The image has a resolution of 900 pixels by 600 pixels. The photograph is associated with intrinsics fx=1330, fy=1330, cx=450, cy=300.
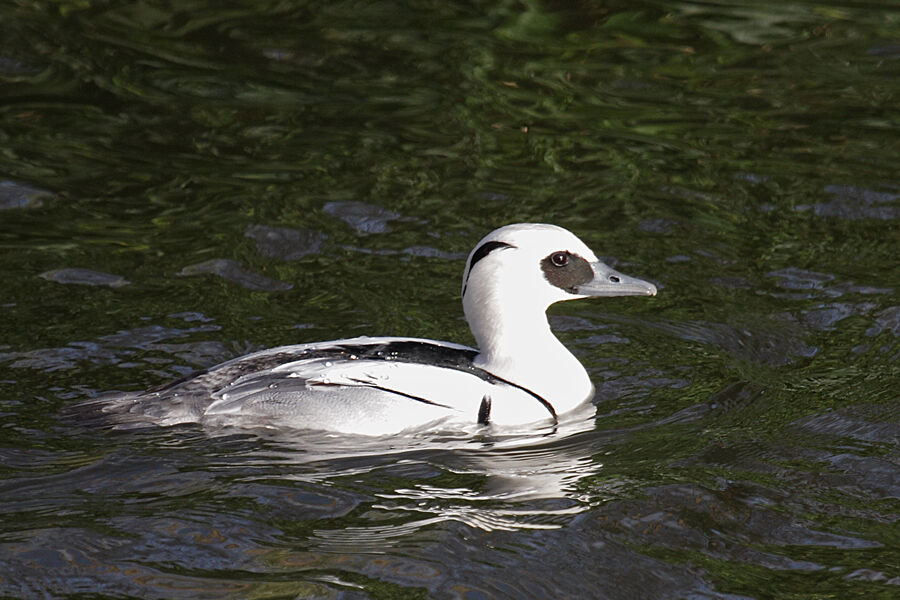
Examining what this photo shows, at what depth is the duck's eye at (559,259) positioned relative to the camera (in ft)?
25.5

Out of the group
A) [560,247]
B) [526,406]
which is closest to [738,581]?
[526,406]

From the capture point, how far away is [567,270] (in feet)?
25.6

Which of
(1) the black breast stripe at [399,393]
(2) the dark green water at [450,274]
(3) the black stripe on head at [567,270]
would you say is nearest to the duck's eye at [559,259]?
(3) the black stripe on head at [567,270]

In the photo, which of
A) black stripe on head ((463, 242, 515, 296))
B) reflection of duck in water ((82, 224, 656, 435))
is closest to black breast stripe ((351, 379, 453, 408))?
reflection of duck in water ((82, 224, 656, 435))

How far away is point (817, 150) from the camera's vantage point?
11.7 meters

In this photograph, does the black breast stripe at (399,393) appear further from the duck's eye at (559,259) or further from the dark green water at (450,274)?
the duck's eye at (559,259)

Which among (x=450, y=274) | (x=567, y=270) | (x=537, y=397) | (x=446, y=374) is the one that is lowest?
(x=537, y=397)

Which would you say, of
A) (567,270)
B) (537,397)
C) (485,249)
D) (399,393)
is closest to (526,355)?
(537,397)

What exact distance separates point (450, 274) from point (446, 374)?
7.90 ft

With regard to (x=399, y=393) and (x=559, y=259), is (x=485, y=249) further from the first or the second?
(x=399, y=393)

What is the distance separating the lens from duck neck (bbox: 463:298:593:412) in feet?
25.1

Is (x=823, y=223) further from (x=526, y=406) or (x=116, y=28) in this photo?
(x=116, y=28)

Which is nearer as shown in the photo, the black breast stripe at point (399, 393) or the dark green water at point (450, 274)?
the dark green water at point (450, 274)

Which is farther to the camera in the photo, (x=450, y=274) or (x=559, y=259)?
(x=450, y=274)
